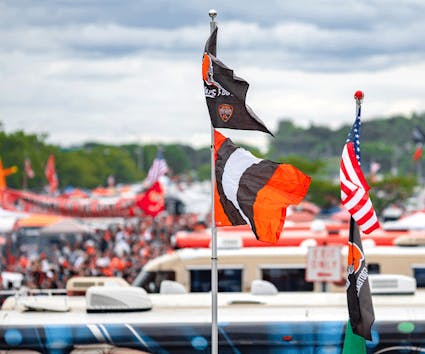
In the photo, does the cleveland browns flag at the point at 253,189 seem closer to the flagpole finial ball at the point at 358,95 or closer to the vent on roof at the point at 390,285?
the flagpole finial ball at the point at 358,95

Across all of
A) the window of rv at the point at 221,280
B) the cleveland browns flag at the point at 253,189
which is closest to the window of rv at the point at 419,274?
the window of rv at the point at 221,280

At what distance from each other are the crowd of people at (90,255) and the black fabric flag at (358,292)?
14250mm

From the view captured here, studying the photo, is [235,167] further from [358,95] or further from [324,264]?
[324,264]

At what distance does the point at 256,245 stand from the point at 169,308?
759 centimetres

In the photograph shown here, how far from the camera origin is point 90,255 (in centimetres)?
3434

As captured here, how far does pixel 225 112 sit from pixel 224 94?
16cm

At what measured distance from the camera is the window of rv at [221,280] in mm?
18203

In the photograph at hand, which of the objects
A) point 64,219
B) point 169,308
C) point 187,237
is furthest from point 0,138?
point 169,308

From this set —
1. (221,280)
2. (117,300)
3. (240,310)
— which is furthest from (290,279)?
(117,300)

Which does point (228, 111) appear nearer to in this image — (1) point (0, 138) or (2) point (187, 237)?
(2) point (187, 237)

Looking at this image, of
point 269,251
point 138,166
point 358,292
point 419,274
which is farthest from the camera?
point 138,166

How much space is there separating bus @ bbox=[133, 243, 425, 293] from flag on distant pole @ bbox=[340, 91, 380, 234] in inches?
285

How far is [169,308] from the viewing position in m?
13.4

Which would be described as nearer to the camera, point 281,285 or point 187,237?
point 281,285
